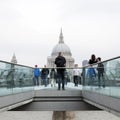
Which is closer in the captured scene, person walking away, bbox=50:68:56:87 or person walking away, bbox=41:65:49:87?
person walking away, bbox=50:68:56:87

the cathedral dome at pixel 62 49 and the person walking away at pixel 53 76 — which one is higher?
the cathedral dome at pixel 62 49

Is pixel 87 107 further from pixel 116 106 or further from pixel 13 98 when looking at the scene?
pixel 116 106

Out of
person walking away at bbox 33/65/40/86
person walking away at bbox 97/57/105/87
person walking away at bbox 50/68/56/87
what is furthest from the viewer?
person walking away at bbox 50/68/56/87

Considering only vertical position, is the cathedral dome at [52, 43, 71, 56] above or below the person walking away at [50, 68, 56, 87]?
above

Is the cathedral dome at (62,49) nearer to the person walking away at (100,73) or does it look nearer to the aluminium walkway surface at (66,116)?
the person walking away at (100,73)

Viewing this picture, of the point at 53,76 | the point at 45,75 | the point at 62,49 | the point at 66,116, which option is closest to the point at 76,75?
the point at 53,76

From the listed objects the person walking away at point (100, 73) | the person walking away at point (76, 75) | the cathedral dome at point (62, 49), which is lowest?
the person walking away at point (100, 73)

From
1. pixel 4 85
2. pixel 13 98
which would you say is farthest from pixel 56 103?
pixel 4 85

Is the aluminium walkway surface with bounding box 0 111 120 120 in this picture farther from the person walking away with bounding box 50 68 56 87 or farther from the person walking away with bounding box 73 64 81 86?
the person walking away with bounding box 73 64 81 86

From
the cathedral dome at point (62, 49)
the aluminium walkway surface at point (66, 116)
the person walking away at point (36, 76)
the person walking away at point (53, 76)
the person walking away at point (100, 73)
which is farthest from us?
the cathedral dome at point (62, 49)

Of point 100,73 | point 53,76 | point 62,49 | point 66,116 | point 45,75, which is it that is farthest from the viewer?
point 62,49

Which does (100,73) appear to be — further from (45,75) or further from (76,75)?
(45,75)

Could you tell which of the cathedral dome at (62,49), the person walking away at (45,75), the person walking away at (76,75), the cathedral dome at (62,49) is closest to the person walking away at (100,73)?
the person walking away at (76,75)

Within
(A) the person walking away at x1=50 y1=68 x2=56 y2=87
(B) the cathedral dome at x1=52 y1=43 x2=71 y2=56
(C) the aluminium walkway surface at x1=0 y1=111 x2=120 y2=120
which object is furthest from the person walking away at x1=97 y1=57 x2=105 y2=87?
(B) the cathedral dome at x1=52 y1=43 x2=71 y2=56
